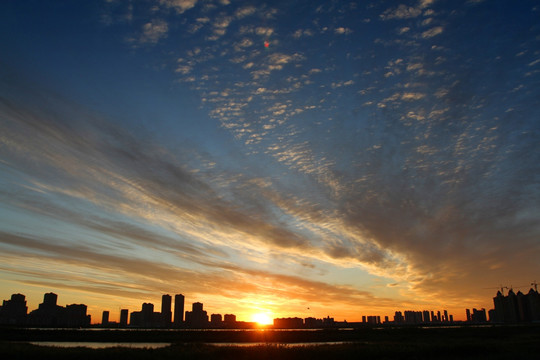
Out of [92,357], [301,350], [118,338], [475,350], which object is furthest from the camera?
[118,338]

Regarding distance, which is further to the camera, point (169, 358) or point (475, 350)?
point (475, 350)

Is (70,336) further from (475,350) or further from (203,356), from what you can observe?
(475,350)

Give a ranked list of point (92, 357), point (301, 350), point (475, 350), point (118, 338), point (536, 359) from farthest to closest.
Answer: point (118, 338) < point (475, 350) < point (301, 350) < point (92, 357) < point (536, 359)

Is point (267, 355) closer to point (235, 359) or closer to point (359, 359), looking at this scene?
point (235, 359)

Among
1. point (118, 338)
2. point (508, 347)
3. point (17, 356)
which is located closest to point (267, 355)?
point (17, 356)

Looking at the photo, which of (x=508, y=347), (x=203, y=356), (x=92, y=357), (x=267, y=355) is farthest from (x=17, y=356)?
(x=508, y=347)

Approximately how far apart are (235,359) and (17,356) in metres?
33.4

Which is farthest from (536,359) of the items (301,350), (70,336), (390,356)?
(70,336)

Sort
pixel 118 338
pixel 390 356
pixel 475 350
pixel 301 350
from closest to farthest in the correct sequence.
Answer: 1. pixel 390 356
2. pixel 301 350
3. pixel 475 350
4. pixel 118 338

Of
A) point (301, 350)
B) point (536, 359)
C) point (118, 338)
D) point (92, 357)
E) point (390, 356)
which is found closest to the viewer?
point (536, 359)

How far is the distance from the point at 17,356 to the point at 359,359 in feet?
175

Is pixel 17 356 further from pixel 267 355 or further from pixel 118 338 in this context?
pixel 118 338

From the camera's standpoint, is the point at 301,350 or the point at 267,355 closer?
the point at 267,355

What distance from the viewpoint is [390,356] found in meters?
59.9
